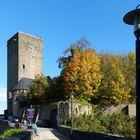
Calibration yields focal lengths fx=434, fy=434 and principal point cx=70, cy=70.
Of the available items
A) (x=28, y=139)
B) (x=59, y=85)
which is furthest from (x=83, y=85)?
(x=28, y=139)

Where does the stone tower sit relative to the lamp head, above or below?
above

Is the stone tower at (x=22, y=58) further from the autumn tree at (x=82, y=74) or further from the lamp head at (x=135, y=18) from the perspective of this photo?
the lamp head at (x=135, y=18)

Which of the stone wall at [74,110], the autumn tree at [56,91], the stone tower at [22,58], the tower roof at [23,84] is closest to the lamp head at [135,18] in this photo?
the stone wall at [74,110]

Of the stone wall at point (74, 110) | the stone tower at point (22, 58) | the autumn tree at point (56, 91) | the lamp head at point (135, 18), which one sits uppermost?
the stone tower at point (22, 58)

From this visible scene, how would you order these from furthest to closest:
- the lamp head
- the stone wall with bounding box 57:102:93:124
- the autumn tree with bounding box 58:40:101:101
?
1. the autumn tree with bounding box 58:40:101:101
2. the stone wall with bounding box 57:102:93:124
3. the lamp head

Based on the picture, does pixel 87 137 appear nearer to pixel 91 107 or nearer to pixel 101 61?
pixel 91 107

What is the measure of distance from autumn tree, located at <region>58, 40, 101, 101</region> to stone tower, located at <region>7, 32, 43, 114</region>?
33836 mm

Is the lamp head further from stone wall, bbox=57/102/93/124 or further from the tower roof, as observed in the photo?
the tower roof

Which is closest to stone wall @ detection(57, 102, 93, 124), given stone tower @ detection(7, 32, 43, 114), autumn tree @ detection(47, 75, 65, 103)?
→ autumn tree @ detection(47, 75, 65, 103)

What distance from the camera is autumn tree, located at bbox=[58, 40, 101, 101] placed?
200ft

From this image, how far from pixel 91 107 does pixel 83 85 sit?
10.8ft

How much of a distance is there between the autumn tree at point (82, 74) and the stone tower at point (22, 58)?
33.8 m

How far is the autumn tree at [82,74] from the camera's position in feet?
200

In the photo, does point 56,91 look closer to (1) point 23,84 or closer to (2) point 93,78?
(2) point 93,78
